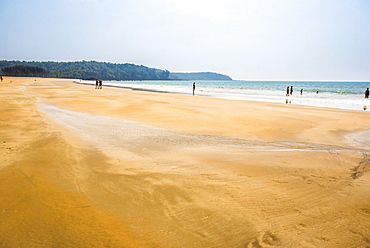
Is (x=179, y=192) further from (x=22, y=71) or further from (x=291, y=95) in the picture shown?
(x=22, y=71)

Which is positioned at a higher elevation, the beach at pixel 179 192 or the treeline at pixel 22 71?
the treeline at pixel 22 71

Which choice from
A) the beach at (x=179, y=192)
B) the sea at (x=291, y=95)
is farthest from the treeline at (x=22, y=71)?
the beach at (x=179, y=192)

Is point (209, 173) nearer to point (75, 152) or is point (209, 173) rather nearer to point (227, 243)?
point (227, 243)

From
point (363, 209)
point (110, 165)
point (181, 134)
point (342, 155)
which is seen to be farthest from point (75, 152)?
point (342, 155)

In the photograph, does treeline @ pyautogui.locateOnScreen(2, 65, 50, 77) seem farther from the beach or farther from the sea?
the beach

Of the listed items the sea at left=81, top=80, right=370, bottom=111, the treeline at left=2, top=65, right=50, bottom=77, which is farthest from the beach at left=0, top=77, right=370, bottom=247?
the treeline at left=2, top=65, right=50, bottom=77

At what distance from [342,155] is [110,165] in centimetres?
597

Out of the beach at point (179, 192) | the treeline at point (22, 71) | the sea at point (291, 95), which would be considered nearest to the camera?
the beach at point (179, 192)

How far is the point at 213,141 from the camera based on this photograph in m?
8.33

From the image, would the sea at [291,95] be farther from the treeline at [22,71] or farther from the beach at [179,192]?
the treeline at [22,71]

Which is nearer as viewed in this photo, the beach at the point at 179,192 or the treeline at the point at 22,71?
the beach at the point at 179,192

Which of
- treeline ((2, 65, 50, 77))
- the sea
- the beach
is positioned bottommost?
the beach

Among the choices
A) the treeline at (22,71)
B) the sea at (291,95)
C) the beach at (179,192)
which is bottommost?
the beach at (179,192)

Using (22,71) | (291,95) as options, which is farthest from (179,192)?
(22,71)
